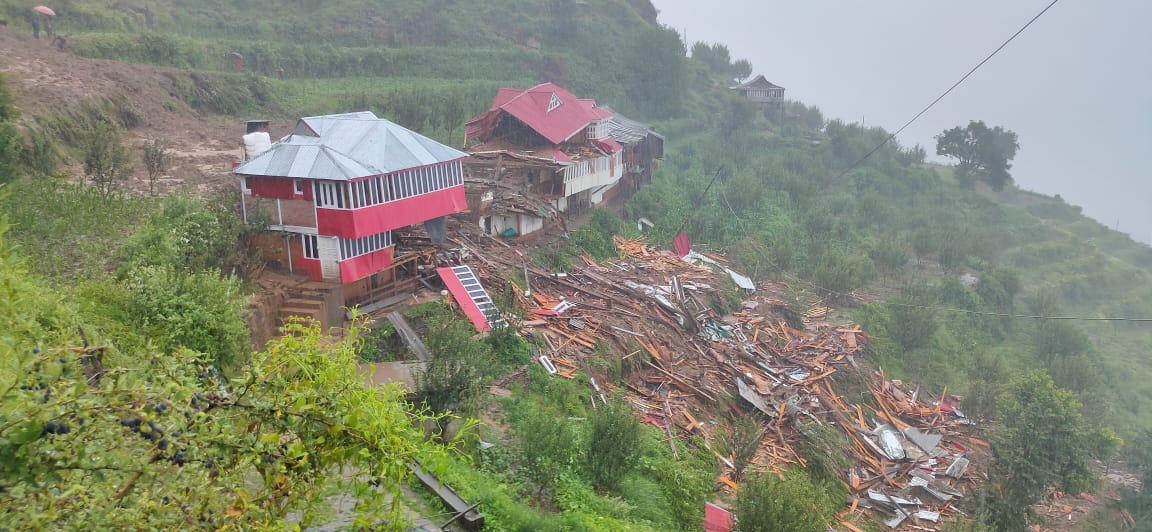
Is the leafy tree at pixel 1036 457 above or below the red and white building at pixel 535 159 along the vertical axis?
below

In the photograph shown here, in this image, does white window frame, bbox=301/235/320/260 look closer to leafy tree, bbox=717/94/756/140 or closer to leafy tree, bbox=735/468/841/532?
leafy tree, bbox=735/468/841/532

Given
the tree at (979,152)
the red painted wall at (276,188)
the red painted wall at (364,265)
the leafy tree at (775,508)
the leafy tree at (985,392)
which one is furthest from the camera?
the tree at (979,152)

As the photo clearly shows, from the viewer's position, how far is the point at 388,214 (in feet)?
62.1

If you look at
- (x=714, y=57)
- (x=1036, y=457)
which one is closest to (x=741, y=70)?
(x=714, y=57)

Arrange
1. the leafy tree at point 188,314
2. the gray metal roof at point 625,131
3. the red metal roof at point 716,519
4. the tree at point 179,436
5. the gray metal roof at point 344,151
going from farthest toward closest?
the gray metal roof at point 625,131 < the gray metal roof at point 344,151 < the red metal roof at point 716,519 < the leafy tree at point 188,314 < the tree at point 179,436

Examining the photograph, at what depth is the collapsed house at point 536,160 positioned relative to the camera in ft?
89.4

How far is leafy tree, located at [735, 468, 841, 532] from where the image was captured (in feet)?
39.9

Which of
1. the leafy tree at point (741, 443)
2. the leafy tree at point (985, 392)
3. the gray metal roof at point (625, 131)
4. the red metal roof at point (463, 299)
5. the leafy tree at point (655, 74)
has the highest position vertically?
the leafy tree at point (655, 74)

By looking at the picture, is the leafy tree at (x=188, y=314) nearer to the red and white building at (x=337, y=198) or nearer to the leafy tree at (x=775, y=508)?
the red and white building at (x=337, y=198)

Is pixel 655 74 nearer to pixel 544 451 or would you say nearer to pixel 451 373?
pixel 451 373

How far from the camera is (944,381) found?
1078 inches

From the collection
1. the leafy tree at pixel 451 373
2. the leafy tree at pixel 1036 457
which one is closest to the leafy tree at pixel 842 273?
the leafy tree at pixel 1036 457

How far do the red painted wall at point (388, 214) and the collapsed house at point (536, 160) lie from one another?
4.53m

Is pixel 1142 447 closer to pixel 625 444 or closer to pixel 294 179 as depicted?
pixel 625 444
